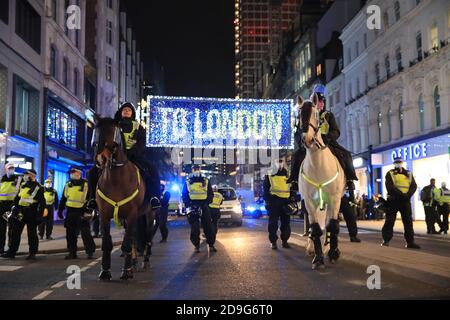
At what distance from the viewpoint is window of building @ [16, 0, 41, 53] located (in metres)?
26.6

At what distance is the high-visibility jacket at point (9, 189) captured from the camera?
1256 centimetres

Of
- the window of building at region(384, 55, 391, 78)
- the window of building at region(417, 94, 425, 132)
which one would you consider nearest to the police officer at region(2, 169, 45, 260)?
the window of building at region(417, 94, 425, 132)

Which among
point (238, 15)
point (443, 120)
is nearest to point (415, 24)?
point (443, 120)

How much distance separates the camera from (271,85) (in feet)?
294

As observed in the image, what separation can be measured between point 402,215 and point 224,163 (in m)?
26.4

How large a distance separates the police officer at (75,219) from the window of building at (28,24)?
1638cm

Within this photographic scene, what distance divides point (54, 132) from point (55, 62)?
4314 mm

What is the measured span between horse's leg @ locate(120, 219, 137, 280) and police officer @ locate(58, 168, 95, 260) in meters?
4.05

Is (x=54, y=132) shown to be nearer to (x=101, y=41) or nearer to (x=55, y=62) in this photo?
(x=55, y=62)

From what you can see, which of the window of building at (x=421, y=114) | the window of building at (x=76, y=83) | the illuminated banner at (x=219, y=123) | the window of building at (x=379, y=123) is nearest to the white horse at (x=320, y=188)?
the illuminated banner at (x=219, y=123)

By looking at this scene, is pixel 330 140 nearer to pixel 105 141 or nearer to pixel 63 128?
pixel 105 141

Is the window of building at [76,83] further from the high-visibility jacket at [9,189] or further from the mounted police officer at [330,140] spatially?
the mounted police officer at [330,140]

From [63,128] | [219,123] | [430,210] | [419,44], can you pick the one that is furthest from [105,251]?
[419,44]

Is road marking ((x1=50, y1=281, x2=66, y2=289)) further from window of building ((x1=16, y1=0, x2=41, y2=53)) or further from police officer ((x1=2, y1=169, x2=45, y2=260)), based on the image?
window of building ((x1=16, y1=0, x2=41, y2=53))
